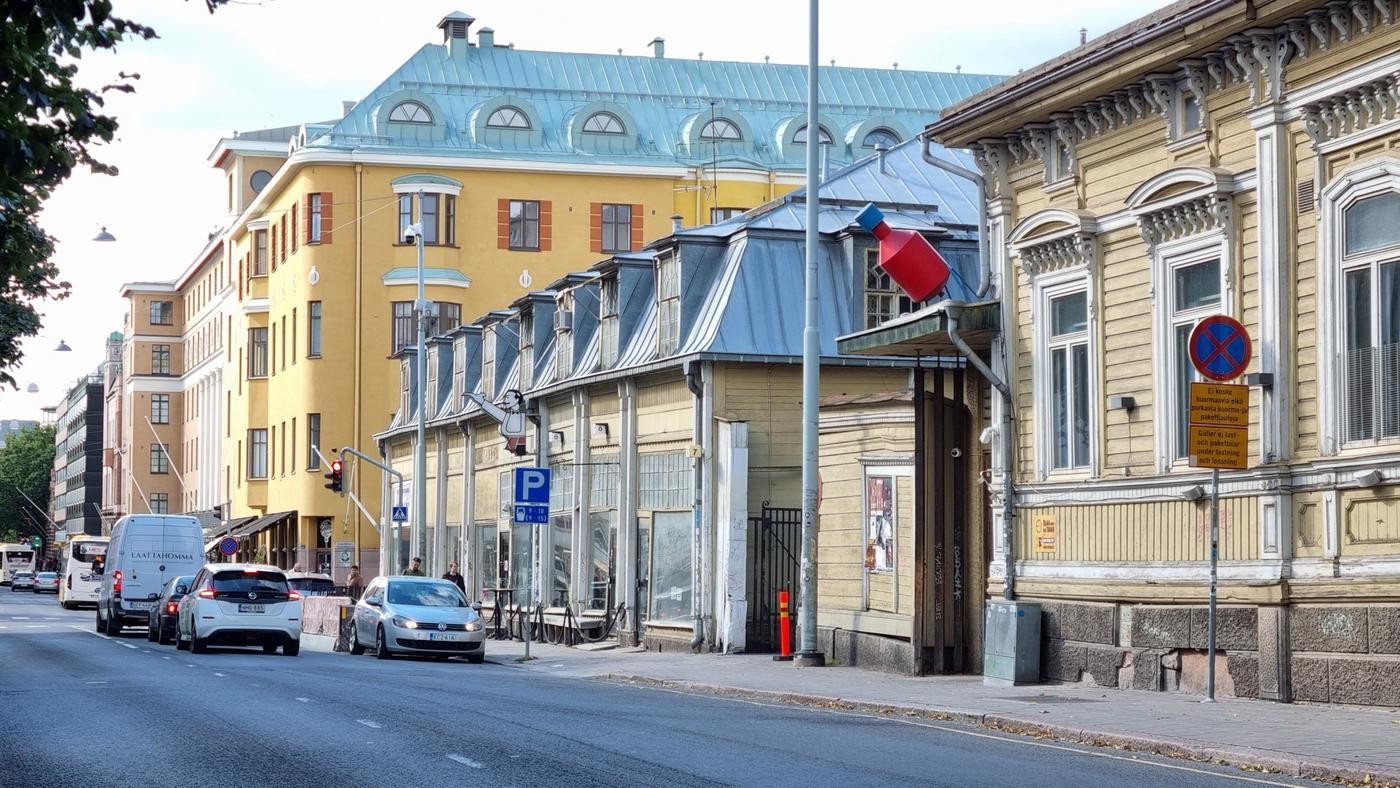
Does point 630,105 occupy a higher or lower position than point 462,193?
higher

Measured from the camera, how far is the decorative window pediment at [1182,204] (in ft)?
63.8

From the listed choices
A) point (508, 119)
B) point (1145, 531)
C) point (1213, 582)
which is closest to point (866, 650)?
point (1145, 531)

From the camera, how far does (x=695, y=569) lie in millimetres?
33188

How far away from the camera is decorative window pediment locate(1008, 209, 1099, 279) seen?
71.6ft

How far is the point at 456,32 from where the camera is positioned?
74.1 m

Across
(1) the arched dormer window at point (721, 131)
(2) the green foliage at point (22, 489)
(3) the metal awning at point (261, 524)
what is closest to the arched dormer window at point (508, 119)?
(1) the arched dormer window at point (721, 131)

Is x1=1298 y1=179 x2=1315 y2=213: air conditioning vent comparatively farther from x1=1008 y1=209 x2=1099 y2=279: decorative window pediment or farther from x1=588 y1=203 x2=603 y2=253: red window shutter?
x1=588 y1=203 x2=603 y2=253: red window shutter

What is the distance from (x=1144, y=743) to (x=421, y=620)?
19.5 metres

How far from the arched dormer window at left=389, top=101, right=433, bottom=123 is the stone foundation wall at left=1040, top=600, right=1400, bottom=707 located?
166ft

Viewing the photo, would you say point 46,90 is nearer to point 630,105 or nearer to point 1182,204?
point 1182,204

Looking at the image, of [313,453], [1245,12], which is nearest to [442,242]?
[313,453]

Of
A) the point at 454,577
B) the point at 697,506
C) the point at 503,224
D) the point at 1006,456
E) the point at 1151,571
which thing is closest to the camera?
the point at 1151,571

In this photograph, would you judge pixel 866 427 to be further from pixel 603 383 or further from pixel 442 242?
pixel 442 242

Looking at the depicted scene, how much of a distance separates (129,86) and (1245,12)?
10.3 metres
